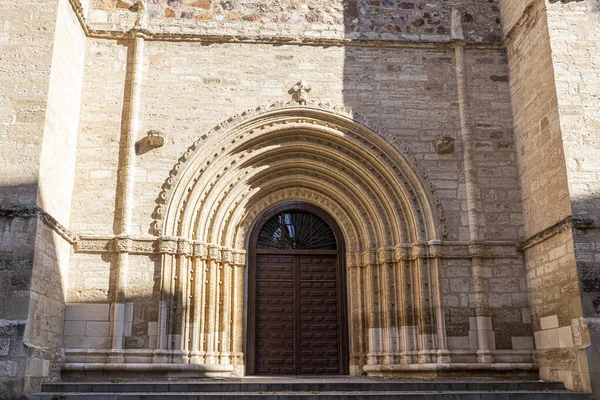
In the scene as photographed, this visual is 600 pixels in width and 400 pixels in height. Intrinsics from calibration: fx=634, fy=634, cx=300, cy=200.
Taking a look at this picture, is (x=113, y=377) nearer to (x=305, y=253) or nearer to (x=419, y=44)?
(x=305, y=253)

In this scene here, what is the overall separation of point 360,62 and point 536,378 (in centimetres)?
565

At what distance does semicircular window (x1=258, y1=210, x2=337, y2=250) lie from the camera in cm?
1088

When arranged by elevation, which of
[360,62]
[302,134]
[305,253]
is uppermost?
[360,62]

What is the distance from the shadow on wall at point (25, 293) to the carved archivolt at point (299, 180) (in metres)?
1.91

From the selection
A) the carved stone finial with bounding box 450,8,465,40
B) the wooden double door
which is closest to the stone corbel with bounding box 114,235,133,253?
the wooden double door

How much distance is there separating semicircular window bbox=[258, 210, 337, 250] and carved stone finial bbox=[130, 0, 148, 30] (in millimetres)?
3833

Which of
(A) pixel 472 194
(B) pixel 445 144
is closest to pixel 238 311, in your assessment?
(A) pixel 472 194

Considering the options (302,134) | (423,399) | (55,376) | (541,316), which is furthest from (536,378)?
(55,376)

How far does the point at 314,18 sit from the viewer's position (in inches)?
423

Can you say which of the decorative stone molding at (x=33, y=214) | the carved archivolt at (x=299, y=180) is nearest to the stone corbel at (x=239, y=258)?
the carved archivolt at (x=299, y=180)

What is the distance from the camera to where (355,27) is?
1077 cm

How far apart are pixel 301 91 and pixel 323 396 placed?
5132mm

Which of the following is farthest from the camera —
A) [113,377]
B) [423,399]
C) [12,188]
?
[113,377]

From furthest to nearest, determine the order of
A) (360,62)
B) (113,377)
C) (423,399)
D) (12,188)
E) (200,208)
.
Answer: (360,62), (200,208), (113,377), (12,188), (423,399)
